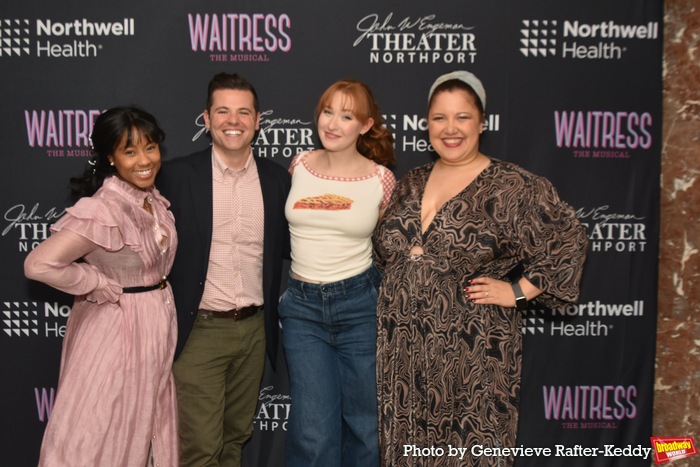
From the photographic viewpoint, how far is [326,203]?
239cm

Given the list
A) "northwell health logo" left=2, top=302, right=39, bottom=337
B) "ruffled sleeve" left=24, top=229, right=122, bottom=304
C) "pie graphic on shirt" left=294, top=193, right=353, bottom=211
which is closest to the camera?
"ruffled sleeve" left=24, top=229, right=122, bottom=304

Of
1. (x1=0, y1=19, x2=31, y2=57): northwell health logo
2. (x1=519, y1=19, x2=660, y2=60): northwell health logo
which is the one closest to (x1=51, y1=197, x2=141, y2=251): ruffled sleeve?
(x1=0, y1=19, x2=31, y2=57): northwell health logo

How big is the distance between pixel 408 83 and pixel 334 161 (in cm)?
80

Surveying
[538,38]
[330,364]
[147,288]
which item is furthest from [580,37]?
[147,288]

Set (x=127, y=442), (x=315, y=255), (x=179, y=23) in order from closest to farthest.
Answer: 1. (x=127, y=442)
2. (x=315, y=255)
3. (x=179, y=23)

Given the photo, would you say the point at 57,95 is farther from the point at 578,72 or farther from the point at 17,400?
the point at 578,72

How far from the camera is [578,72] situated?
303 cm

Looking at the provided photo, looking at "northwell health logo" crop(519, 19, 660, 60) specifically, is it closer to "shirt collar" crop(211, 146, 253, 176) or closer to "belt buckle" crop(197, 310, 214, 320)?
"shirt collar" crop(211, 146, 253, 176)

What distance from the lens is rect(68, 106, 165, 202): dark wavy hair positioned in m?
2.11

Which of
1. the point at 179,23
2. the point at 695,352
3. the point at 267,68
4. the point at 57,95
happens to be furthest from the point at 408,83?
the point at 695,352

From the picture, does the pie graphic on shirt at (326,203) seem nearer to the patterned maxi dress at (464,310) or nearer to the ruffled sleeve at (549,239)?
the patterned maxi dress at (464,310)

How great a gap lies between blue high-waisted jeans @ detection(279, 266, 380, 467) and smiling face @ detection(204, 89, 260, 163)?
1.99 ft

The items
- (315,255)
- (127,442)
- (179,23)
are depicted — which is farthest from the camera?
(179,23)

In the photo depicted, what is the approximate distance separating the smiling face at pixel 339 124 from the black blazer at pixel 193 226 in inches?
12.9
